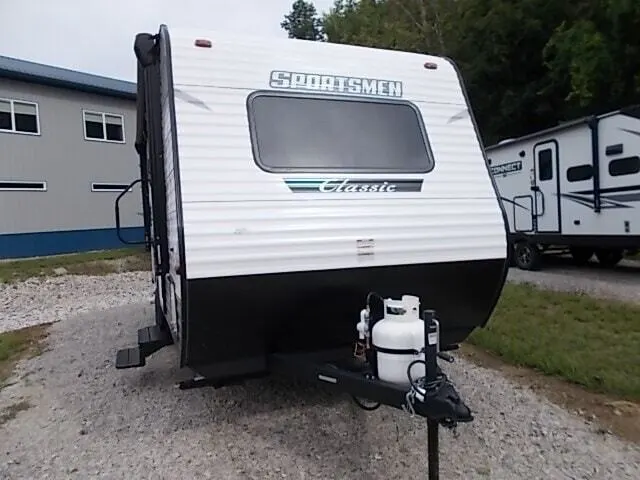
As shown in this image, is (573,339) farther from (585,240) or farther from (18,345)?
(18,345)

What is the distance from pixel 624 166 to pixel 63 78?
674 inches

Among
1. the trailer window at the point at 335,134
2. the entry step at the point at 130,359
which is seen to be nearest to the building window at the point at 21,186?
the entry step at the point at 130,359

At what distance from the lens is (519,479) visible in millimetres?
3115

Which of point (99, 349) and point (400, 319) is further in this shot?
point (99, 349)

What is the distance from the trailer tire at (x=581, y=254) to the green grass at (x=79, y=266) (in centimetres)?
991

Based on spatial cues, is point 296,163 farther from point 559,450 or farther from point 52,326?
point 52,326

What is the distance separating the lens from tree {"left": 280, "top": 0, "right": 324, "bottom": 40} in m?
58.5

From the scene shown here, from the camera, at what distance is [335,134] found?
3.72 m

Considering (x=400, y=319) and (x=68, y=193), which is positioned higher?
(x=68, y=193)

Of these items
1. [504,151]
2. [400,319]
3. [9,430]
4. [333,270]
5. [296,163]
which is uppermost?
[504,151]

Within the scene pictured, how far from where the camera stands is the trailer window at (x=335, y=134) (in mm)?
3537

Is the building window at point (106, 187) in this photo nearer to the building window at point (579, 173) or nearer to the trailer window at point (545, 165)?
the trailer window at point (545, 165)

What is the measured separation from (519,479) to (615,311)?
14.6ft

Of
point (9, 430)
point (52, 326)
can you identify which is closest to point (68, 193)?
point (52, 326)
